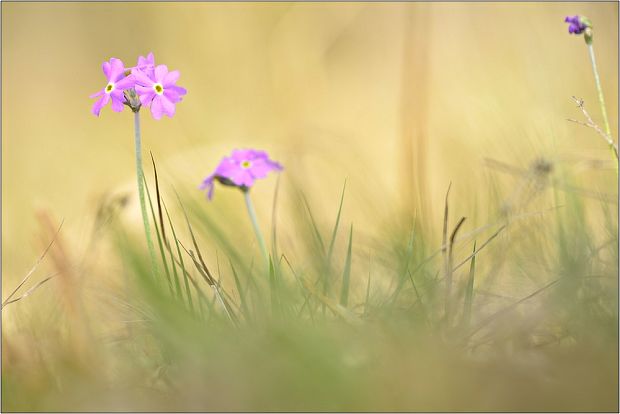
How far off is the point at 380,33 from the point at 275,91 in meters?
1.01

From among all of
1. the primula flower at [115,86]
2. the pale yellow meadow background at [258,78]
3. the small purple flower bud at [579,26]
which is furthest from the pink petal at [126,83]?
the pale yellow meadow background at [258,78]

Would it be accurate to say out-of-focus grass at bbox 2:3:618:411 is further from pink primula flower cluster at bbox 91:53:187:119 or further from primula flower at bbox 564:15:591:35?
primula flower at bbox 564:15:591:35

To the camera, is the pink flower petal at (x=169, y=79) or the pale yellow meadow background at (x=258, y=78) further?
the pale yellow meadow background at (x=258, y=78)

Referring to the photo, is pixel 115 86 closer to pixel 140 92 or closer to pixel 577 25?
pixel 140 92

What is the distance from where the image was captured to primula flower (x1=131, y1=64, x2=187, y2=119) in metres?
1.27

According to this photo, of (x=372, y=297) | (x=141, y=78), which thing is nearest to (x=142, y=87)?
(x=141, y=78)

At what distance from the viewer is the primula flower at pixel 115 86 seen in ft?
4.13

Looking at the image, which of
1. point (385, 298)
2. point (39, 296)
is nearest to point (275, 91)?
point (39, 296)

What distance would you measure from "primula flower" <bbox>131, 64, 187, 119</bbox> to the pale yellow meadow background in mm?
2102

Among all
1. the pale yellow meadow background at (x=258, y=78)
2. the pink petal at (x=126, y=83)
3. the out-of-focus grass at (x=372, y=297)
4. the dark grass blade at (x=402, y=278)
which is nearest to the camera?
the out-of-focus grass at (x=372, y=297)

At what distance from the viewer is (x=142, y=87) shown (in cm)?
127

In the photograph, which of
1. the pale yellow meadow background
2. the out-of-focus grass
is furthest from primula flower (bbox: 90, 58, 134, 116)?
the pale yellow meadow background

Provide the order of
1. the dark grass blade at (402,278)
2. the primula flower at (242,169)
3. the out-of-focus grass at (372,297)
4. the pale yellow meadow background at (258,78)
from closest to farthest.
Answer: the out-of-focus grass at (372,297)
the dark grass blade at (402,278)
the primula flower at (242,169)
the pale yellow meadow background at (258,78)

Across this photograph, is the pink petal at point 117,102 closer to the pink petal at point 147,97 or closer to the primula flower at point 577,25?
the pink petal at point 147,97
